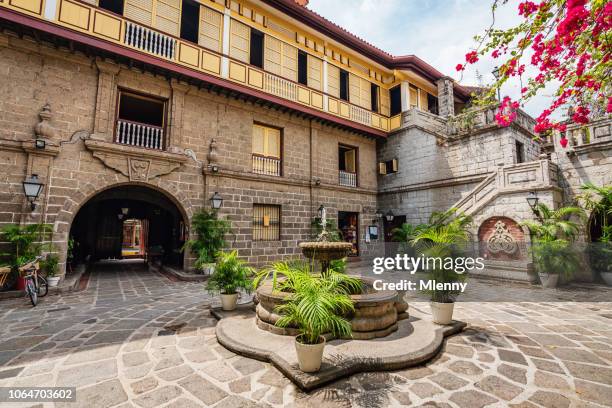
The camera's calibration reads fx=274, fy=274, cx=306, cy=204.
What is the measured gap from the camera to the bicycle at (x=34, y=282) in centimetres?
556

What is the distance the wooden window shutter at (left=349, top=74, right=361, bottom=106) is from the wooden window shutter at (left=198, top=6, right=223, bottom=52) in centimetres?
623

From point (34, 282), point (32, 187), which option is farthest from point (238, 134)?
point (34, 282)

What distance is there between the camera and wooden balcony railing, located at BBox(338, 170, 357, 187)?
522 inches

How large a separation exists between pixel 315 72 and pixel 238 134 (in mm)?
4718

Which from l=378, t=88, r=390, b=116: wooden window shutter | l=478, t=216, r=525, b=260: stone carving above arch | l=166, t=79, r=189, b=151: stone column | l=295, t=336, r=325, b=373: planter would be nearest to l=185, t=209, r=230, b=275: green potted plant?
l=166, t=79, r=189, b=151: stone column

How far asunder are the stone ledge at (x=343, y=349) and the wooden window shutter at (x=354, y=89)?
36.6 feet

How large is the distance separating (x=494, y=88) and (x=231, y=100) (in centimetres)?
849

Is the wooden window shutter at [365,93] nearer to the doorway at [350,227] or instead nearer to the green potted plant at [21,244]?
the doorway at [350,227]

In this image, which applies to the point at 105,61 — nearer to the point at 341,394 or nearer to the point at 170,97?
the point at 170,97

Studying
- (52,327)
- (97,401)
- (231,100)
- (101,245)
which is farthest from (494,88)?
(101,245)

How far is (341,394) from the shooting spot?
2.63 meters

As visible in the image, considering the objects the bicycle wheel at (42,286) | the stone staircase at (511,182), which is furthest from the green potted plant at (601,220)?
the bicycle wheel at (42,286)

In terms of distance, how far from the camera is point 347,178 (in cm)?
1344

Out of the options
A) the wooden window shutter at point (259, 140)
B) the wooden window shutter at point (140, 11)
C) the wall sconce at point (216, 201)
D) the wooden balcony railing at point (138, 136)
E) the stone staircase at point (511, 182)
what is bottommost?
the wall sconce at point (216, 201)
